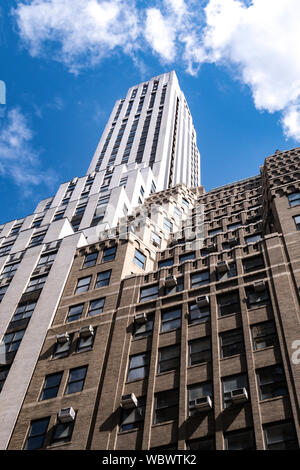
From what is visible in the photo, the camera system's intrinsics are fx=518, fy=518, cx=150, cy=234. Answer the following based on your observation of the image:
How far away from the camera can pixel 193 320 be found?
31.5 meters

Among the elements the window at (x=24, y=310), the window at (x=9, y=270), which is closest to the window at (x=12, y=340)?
the window at (x=24, y=310)

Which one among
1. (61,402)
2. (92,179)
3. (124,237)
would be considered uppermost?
(92,179)

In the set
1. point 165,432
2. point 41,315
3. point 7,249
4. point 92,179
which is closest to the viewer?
point 165,432

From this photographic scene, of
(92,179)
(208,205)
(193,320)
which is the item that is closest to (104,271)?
(193,320)

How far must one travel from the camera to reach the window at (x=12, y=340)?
34963 millimetres

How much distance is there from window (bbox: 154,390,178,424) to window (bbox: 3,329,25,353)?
40.1ft

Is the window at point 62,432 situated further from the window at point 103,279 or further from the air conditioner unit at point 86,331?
the window at point 103,279

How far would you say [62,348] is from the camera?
33188 millimetres

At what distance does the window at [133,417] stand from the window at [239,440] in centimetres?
489

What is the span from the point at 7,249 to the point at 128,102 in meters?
74.9

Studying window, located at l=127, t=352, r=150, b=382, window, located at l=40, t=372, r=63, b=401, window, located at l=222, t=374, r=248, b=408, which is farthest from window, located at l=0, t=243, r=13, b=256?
window, located at l=222, t=374, r=248, b=408

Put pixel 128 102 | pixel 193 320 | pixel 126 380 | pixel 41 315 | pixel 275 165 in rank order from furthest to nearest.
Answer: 1. pixel 128 102
2. pixel 275 165
3. pixel 41 315
4. pixel 193 320
5. pixel 126 380

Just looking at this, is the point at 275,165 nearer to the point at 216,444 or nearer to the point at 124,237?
the point at 124,237

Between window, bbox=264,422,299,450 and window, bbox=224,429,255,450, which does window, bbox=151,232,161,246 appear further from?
window, bbox=264,422,299,450
